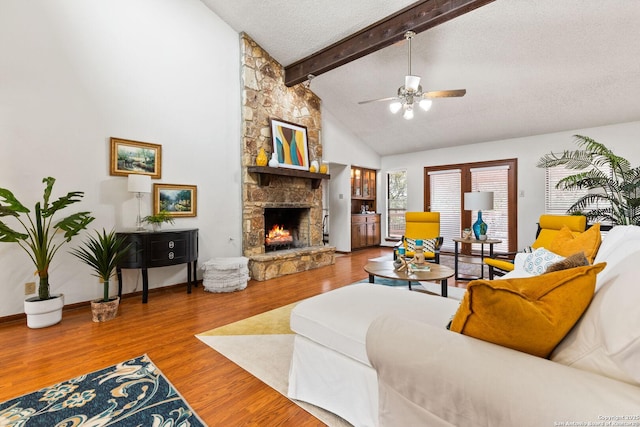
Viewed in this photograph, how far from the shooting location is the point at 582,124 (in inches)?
203

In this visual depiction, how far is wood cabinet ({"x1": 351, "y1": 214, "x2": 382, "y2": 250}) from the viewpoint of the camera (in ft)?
23.8

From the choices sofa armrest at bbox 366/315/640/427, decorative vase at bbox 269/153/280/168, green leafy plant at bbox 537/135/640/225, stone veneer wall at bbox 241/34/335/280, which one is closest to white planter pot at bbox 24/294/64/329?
stone veneer wall at bbox 241/34/335/280

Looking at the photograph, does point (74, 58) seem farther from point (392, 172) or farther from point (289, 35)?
point (392, 172)

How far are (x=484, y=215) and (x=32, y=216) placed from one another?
24.1 ft

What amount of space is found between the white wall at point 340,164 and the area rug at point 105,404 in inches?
206

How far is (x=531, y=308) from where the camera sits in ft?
3.00

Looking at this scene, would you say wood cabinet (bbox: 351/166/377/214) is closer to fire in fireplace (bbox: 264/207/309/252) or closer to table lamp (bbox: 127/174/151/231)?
fire in fireplace (bbox: 264/207/309/252)

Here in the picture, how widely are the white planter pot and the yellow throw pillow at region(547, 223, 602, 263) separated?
462 centimetres

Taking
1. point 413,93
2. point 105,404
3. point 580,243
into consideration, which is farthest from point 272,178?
point 580,243

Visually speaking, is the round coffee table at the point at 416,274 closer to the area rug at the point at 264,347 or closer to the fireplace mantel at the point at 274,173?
the area rug at the point at 264,347

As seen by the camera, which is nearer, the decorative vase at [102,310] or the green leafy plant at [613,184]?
the decorative vase at [102,310]

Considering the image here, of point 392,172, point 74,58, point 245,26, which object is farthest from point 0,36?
point 392,172

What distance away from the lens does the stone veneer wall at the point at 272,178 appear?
4.73 meters

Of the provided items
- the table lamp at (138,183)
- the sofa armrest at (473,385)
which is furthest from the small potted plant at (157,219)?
the sofa armrest at (473,385)
